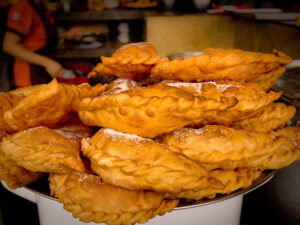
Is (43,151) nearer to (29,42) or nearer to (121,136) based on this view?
(121,136)

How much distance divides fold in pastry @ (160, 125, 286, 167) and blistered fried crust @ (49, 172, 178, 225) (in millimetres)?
178

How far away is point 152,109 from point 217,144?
260mm

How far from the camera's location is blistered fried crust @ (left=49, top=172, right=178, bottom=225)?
31.4 inches

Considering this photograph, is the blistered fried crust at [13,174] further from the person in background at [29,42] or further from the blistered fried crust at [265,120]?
the person in background at [29,42]

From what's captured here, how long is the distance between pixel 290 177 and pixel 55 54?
12.3ft

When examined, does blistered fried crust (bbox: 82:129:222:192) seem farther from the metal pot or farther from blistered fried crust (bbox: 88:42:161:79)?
blistered fried crust (bbox: 88:42:161:79)

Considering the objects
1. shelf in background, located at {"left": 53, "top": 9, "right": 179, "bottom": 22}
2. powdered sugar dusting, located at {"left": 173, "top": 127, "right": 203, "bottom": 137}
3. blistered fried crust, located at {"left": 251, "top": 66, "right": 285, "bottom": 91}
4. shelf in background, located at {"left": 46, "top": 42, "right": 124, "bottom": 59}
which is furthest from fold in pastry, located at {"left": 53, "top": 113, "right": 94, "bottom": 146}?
shelf in background, located at {"left": 53, "top": 9, "right": 179, "bottom": 22}

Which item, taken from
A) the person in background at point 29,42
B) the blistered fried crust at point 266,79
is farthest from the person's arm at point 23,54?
the blistered fried crust at point 266,79

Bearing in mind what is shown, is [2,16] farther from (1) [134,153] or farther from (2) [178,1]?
(1) [134,153]

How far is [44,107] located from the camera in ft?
3.26

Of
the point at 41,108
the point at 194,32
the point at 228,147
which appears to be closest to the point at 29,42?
the point at 194,32

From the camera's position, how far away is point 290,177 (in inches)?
52.9

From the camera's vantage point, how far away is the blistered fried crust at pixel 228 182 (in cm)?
90

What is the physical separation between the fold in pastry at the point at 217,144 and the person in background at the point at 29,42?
2.54 meters
